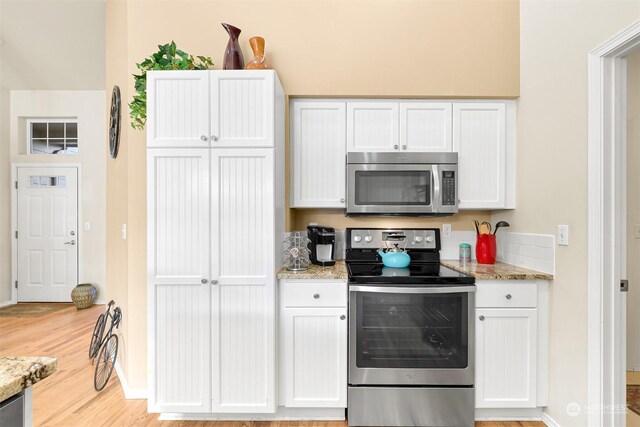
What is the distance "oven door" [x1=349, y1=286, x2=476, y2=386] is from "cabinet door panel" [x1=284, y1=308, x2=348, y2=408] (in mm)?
80

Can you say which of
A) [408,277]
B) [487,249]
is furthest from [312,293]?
[487,249]

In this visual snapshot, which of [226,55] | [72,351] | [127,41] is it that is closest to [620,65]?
[226,55]

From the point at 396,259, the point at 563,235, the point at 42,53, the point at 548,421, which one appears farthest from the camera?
the point at 42,53

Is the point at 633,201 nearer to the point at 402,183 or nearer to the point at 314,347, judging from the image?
the point at 402,183

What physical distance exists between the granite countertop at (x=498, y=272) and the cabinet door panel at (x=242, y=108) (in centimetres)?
149

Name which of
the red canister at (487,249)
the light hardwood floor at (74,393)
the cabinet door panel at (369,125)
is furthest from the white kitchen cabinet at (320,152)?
the light hardwood floor at (74,393)

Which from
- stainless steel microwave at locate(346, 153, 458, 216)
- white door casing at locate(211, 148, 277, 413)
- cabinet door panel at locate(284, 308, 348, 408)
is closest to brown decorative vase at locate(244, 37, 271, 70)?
white door casing at locate(211, 148, 277, 413)

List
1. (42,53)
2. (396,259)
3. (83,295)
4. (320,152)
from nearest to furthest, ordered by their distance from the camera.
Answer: (396,259) → (320,152) → (42,53) → (83,295)

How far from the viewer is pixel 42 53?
4035mm

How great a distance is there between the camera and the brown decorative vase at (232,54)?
2.15 metres

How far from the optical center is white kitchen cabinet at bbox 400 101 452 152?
2.48 meters

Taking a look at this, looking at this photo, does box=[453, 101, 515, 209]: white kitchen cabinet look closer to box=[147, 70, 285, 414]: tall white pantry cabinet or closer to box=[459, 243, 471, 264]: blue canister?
box=[459, 243, 471, 264]: blue canister

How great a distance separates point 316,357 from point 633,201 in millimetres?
2606

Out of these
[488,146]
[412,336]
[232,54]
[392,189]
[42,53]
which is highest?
[42,53]
